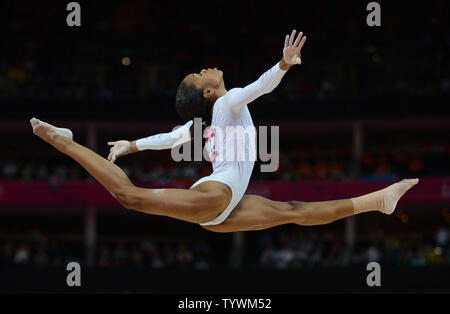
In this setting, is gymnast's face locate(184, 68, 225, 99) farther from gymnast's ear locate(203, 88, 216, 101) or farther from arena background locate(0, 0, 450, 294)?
arena background locate(0, 0, 450, 294)

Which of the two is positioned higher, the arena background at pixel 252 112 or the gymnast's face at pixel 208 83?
the arena background at pixel 252 112

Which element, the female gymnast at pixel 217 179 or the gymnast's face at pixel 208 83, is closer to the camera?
the female gymnast at pixel 217 179

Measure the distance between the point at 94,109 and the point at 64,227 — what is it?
4.44 metres

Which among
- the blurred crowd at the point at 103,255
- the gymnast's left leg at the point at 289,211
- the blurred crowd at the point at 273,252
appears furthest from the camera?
the blurred crowd at the point at 103,255

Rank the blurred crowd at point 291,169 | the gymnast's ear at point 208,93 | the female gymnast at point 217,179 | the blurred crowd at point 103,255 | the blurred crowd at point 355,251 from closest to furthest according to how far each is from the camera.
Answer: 1. the female gymnast at point 217,179
2. the gymnast's ear at point 208,93
3. the blurred crowd at point 355,251
4. the blurred crowd at point 103,255
5. the blurred crowd at point 291,169

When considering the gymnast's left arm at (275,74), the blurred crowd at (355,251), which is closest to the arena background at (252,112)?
the blurred crowd at (355,251)

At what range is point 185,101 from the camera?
23.7ft

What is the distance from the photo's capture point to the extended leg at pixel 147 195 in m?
6.57

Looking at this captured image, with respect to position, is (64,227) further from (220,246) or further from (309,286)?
(309,286)

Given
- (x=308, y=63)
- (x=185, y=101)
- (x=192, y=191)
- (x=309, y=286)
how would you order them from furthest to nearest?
(x=308, y=63)
(x=309, y=286)
(x=185, y=101)
(x=192, y=191)

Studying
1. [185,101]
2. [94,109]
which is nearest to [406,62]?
[94,109]

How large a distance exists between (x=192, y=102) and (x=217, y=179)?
0.87 metres

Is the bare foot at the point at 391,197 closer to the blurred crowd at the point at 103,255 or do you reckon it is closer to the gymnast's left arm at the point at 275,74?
the gymnast's left arm at the point at 275,74

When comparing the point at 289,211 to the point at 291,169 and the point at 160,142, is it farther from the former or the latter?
the point at 291,169
